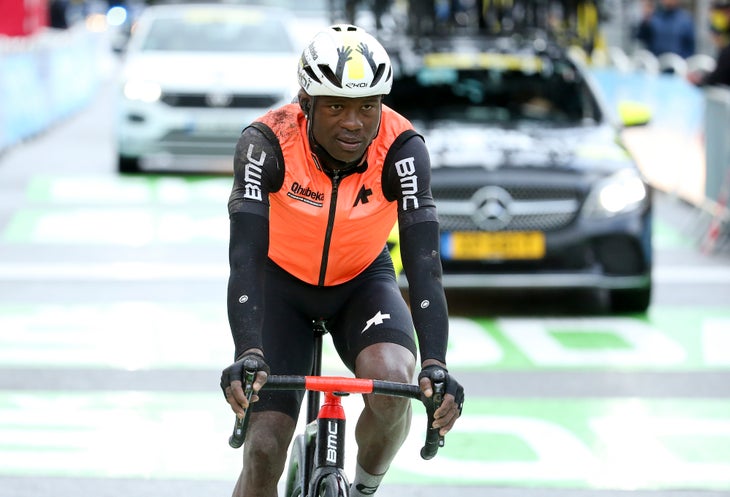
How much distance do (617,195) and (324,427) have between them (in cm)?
596

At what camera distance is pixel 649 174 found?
18.1 metres

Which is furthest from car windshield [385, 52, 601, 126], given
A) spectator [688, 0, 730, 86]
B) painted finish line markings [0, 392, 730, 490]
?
spectator [688, 0, 730, 86]

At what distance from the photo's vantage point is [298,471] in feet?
15.2

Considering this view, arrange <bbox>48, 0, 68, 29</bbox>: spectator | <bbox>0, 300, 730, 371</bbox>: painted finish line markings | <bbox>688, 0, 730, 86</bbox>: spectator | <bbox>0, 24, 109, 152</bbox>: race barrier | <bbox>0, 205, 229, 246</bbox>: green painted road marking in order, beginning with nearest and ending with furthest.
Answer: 1. <bbox>0, 300, 730, 371</bbox>: painted finish line markings
2. <bbox>0, 205, 229, 246</bbox>: green painted road marking
3. <bbox>688, 0, 730, 86</bbox>: spectator
4. <bbox>0, 24, 109, 152</bbox>: race barrier
5. <bbox>48, 0, 68, 29</bbox>: spectator

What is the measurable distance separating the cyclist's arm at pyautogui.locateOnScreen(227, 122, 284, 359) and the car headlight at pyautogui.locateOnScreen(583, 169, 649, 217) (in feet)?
18.2

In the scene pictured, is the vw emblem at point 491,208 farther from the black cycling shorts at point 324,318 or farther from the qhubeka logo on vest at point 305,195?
the qhubeka logo on vest at point 305,195

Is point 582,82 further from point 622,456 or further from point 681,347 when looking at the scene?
point 622,456

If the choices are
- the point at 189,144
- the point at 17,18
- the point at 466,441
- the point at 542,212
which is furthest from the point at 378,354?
the point at 17,18

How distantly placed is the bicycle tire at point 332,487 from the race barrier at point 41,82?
613 inches

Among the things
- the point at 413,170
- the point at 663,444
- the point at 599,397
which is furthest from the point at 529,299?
the point at 413,170

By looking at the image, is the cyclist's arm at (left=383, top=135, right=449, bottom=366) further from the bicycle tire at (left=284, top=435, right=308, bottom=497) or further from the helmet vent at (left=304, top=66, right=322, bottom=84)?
the bicycle tire at (left=284, top=435, right=308, bottom=497)

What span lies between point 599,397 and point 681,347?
1.52 metres

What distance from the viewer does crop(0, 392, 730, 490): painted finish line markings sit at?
6.60 m

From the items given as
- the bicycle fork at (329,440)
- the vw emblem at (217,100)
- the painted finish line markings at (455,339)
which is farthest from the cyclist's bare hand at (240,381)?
the vw emblem at (217,100)
